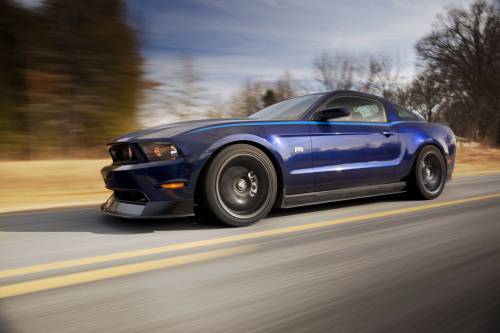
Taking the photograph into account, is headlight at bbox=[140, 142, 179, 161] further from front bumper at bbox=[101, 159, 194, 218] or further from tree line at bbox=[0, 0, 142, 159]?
tree line at bbox=[0, 0, 142, 159]

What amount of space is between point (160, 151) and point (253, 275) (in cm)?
142

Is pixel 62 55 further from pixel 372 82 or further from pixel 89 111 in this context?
pixel 372 82

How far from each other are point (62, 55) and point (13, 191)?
3027mm

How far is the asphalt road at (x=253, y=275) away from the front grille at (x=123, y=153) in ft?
1.85

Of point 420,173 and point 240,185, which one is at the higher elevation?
point 240,185

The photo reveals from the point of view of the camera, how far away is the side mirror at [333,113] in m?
3.94

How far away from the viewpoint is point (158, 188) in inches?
127

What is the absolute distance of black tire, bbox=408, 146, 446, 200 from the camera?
4.95m

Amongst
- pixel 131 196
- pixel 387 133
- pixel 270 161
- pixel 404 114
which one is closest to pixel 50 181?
pixel 131 196

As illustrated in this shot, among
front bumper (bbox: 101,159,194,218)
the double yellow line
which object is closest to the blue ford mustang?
front bumper (bbox: 101,159,194,218)

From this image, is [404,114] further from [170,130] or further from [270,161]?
[170,130]

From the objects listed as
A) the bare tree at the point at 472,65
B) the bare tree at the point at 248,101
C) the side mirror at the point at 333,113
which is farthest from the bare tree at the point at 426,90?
the side mirror at the point at 333,113

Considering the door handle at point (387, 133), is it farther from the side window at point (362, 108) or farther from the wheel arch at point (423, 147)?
the wheel arch at point (423, 147)

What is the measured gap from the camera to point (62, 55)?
26.0ft
